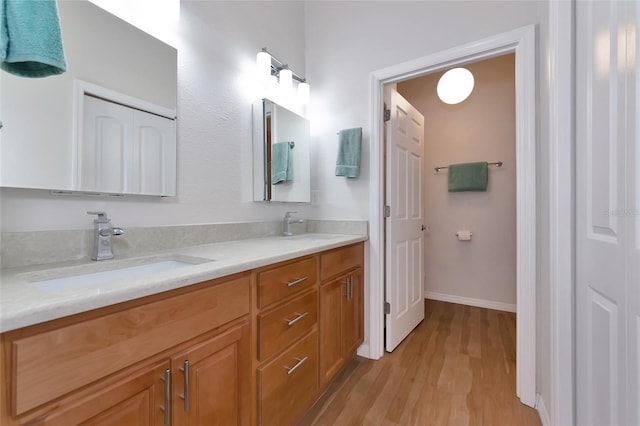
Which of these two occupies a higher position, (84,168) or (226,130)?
(226,130)

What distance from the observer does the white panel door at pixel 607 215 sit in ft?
2.27

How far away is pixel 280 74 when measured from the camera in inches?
75.4

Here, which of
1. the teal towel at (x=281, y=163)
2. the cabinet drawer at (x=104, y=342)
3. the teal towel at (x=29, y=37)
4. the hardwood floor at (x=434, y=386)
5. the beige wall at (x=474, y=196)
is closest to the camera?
the cabinet drawer at (x=104, y=342)

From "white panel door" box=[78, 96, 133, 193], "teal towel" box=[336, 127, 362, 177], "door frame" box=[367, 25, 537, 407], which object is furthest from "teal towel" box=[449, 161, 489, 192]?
"white panel door" box=[78, 96, 133, 193]

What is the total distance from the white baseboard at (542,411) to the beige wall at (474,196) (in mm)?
1462

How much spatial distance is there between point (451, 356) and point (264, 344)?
1528mm

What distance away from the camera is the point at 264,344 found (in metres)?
1.02

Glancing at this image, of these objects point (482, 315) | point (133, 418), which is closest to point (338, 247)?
A: point (133, 418)

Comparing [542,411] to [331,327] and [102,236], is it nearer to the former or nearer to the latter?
[331,327]

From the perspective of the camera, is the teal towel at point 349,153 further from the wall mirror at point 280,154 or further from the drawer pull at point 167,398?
the drawer pull at point 167,398

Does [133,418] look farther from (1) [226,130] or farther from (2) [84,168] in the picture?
(1) [226,130]

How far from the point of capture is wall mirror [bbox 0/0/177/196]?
0.85 metres

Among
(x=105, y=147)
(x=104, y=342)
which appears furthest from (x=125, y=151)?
(x=104, y=342)

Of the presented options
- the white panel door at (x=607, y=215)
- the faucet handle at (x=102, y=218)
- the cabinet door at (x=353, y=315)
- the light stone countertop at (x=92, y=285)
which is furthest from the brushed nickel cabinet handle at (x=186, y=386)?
the white panel door at (x=607, y=215)
